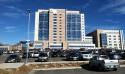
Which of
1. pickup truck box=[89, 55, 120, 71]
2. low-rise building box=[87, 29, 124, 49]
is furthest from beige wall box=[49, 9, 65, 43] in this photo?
pickup truck box=[89, 55, 120, 71]

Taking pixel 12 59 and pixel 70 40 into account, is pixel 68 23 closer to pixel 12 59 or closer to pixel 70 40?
pixel 70 40

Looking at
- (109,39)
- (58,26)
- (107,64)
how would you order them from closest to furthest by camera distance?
(107,64), (58,26), (109,39)

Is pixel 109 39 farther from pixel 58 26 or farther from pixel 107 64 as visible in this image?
pixel 107 64

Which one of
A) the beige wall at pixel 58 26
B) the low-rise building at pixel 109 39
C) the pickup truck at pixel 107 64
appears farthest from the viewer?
the low-rise building at pixel 109 39

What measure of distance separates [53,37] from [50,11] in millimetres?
21527

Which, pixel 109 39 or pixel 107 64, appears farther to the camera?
pixel 109 39

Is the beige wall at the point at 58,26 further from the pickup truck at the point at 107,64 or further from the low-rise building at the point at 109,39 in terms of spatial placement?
the pickup truck at the point at 107,64

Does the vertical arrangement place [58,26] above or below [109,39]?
above

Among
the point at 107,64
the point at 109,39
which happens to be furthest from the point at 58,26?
the point at 107,64

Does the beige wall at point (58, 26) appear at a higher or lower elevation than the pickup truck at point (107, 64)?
higher

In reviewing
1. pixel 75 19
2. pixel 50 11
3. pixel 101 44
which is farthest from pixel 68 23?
pixel 101 44

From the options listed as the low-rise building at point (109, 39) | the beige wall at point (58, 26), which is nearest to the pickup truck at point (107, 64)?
the beige wall at point (58, 26)

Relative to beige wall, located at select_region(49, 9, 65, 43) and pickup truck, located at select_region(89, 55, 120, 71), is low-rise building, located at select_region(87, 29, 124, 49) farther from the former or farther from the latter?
pickup truck, located at select_region(89, 55, 120, 71)

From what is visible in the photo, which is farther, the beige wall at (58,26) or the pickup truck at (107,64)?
the beige wall at (58,26)
